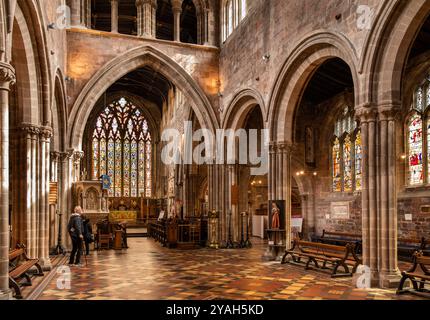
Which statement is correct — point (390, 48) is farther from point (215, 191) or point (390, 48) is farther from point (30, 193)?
point (215, 191)

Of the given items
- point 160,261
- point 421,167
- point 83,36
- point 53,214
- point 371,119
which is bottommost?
point 160,261

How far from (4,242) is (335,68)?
12.6 meters

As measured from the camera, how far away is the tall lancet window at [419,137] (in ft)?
43.7

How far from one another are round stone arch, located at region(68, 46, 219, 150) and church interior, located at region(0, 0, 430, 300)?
5 cm

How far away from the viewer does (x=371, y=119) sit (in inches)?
354

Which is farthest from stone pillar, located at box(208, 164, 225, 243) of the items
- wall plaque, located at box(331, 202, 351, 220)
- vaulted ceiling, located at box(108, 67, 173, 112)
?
vaulted ceiling, located at box(108, 67, 173, 112)

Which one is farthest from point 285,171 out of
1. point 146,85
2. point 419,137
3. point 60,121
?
point 146,85

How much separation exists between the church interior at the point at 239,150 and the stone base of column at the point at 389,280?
0.16ft

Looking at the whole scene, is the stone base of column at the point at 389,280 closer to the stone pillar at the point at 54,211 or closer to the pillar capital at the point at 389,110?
the pillar capital at the point at 389,110

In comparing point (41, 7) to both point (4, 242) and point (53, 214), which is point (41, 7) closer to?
point (4, 242)

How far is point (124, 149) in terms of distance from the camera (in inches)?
1312

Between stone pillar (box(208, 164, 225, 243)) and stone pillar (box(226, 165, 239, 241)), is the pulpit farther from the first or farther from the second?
stone pillar (box(226, 165, 239, 241))

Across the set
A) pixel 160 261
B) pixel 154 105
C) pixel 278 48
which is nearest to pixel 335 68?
pixel 278 48

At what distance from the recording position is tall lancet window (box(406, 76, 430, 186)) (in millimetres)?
13328
